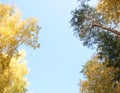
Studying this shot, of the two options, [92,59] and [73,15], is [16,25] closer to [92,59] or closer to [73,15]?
[73,15]

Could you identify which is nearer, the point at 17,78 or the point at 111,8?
the point at 111,8

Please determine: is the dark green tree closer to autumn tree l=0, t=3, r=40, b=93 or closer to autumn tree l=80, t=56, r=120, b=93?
autumn tree l=80, t=56, r=120, b=93

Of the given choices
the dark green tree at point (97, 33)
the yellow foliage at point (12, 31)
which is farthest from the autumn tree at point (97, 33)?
the yellow foliage at point (12, 31)

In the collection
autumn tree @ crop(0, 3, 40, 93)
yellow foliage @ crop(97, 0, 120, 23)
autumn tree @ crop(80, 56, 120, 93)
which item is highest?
autumn tree @ crop(80, 56, 120, 93)

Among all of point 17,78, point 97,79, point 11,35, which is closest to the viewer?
point 11,35

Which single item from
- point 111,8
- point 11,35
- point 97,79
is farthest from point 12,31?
point 97,79

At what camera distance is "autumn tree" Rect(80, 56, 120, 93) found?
2164cm

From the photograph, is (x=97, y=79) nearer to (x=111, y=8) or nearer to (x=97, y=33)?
(x=97, y=33)

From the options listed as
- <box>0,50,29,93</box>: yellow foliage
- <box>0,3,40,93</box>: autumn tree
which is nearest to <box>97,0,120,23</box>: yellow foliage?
<box>0,3,40,93</box>: autumn tree

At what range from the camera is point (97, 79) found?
886 inches

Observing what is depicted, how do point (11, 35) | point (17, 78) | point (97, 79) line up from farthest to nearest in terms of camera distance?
point (97, 79) → point (17, 78) → point (11, 35)

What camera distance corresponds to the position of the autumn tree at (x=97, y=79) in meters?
21.6

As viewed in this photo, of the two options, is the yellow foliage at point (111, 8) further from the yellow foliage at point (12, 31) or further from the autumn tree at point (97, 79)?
the autumn tree at point (97, 79)

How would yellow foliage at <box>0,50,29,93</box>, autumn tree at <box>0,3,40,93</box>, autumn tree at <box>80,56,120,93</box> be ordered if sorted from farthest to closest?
autumn tree at <box>80,56,120,93</box> < yellow foliage at <box>0,50,29,93</box> < autumn tree at <box>0,3,40,93</box>
